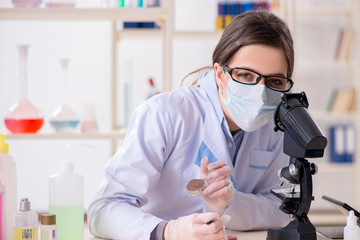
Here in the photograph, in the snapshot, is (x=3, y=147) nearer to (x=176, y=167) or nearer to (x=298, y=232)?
(x=176, y=167)

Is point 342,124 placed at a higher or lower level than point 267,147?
→ lower

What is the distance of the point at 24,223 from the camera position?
1.11 meters

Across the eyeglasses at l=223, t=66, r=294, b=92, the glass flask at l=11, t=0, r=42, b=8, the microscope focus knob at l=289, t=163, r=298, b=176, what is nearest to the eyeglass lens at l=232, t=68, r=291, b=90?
the eyeglasses at l=223, t=66, r=294, b=92

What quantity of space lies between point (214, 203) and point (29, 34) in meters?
3.44

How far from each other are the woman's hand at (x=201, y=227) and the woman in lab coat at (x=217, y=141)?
126 millimetres

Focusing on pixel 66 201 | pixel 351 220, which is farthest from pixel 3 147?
pixel 351 220

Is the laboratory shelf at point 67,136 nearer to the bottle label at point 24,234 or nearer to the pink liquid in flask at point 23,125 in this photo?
the pink liquid in flask at point 23,125

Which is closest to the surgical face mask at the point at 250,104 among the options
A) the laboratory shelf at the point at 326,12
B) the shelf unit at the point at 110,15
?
the shelf unit at the point at 110,15

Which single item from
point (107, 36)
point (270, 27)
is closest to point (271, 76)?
point (270, 27)

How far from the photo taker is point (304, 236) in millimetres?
1153

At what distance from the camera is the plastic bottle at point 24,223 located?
110cm

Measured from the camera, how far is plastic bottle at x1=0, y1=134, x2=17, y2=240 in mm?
1170

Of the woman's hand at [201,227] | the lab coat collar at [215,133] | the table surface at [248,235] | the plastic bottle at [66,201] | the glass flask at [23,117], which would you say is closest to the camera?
the woman's hand at [201,227]

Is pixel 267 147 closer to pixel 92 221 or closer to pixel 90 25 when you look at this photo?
pixel 92 221
